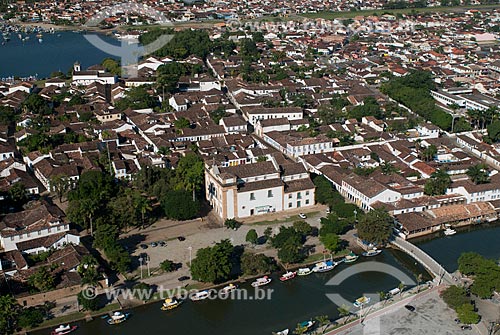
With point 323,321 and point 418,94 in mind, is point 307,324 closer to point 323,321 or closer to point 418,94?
point 323,321

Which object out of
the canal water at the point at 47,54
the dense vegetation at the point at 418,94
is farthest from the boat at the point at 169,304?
the canal water at the point at 47,54

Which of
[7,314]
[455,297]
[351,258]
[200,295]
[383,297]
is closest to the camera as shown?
[7,314]

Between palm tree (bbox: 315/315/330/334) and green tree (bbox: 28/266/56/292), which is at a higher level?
green tree (bbox: 28/266/56/292)

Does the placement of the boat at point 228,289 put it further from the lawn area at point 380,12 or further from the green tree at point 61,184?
the lawn area at point 380,12

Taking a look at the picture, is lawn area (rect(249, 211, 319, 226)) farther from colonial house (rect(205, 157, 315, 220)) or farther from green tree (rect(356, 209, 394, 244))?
green tree (rect(356, 209, 394, 244))

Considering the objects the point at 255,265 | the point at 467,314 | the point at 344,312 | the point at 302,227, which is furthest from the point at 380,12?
the point at 344,312

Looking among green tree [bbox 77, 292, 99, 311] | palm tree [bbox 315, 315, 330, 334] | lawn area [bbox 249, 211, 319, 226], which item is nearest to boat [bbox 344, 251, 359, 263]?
lawn area [bbox 249, 211, 319, 226]
